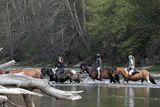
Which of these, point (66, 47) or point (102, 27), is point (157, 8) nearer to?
point (102, 27)

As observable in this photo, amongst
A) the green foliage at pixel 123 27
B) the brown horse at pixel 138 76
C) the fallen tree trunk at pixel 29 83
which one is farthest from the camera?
the green foliage at pixel 123 27

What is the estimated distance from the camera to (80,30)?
7569 cm

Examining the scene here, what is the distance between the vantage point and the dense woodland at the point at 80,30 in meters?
65.1

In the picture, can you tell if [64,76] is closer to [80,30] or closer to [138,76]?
[138,76]

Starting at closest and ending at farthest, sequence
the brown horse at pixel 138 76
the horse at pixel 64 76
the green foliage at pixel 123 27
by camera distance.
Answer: the brown horse at pixel 138 76 < the horse at pixel 64 76 < the green foliage at pixel 123 27

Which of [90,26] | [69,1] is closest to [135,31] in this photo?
[90,26]

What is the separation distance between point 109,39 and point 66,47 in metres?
7.30

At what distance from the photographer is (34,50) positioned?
83.9 meters

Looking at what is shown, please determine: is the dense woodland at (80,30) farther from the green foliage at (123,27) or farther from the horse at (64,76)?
the horse at (64,76)

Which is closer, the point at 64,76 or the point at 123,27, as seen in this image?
the point at 64,76

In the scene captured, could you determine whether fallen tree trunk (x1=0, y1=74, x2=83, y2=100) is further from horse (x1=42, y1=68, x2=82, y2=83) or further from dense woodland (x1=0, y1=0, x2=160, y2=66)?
dense woodland (x1=0, y1=0, x2=160, y2=66)

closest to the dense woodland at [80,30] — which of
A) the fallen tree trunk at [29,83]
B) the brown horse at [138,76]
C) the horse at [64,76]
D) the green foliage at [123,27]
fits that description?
the green foliage at [123,27]

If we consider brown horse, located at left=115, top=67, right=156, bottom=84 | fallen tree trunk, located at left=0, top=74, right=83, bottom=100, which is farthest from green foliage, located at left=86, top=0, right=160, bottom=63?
fallen tree trunk, located at left=0, top=74, right=83, bottom=100

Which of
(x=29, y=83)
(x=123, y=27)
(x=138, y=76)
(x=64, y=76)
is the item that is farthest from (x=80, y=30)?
(x=29, y=83)
